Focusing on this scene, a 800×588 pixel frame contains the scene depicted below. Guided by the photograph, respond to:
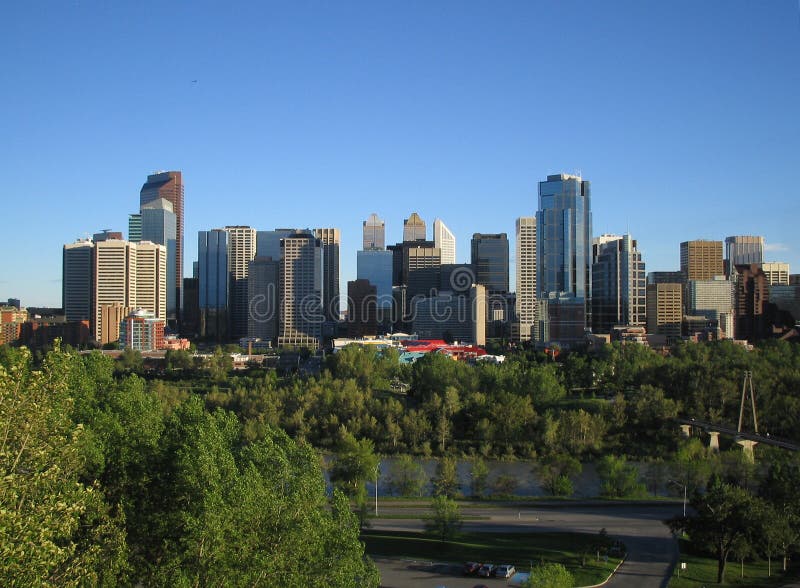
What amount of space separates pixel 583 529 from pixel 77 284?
1674 inches

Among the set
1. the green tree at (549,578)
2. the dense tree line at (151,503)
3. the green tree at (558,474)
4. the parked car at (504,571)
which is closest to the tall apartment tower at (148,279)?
the green tree at (558,474)

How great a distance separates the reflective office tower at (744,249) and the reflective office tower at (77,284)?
1918 inches

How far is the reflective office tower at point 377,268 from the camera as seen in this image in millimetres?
65438

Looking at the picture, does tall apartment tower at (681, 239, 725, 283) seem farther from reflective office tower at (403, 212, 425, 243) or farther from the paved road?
the paved road

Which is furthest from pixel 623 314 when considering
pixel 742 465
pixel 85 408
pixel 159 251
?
pixel 85 408

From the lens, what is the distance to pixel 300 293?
5016 centimetres

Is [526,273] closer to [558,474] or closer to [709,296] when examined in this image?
[709,296]

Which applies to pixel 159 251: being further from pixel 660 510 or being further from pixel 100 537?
pixel 100 537

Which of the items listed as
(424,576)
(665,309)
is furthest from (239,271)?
(424,576)

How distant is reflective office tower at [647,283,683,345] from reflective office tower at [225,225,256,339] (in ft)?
88.9

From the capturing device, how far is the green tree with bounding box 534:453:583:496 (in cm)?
1488

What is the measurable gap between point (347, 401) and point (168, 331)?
3562 centimetres

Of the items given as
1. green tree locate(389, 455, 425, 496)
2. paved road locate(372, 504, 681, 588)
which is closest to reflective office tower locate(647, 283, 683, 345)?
green tree locate(389, 455, 425, 496)

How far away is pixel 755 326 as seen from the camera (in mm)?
45156
